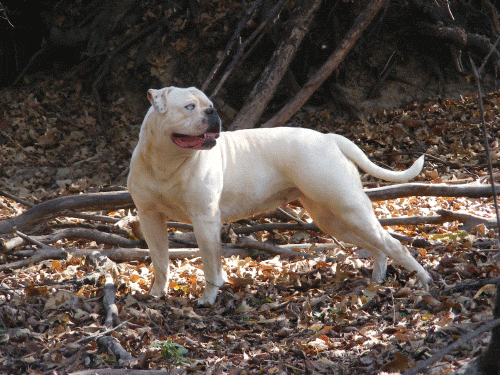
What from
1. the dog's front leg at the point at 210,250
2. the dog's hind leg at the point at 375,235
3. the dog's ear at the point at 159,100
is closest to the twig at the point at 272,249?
the dog's hind leg at the point at 375,235

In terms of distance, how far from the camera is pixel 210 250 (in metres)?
4.10

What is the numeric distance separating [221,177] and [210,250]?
1.98 feet

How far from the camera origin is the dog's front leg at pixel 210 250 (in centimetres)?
407

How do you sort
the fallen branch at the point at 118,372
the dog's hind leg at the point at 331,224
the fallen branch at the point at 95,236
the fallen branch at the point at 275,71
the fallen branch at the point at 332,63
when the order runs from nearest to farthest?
the fallen branch at the point at 118,372 → the dog's hind leg at the point at 331,224 → the fallen branch at the point at 95,236 → the fallen branch at the point at 275,71 → the fallen branch at the point at 332,63

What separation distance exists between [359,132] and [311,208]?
4.26 meters

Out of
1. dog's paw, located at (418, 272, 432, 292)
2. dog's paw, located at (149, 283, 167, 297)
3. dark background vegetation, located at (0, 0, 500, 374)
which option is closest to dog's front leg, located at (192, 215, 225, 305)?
dog's paw, located at (149, 283, 167, 297)

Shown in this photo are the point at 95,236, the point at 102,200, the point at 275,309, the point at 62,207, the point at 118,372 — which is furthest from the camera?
the point at 95,236

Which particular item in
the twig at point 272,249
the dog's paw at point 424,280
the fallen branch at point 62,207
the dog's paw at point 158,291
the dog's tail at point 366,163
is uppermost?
the dog's tail at point 366,163

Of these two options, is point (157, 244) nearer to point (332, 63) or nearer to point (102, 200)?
point (102, 200)

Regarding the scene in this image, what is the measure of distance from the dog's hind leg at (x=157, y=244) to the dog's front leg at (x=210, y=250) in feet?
1.37

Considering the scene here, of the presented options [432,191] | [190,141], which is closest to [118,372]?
[190,141]

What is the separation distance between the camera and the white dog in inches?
150

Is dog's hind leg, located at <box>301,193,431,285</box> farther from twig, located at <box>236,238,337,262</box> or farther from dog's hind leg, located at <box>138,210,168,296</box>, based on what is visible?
dog's hind leg, located at <box>138,210,168,296</box>

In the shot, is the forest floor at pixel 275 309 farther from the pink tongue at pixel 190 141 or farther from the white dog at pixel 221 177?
the pink tongue at pixel 190 141
